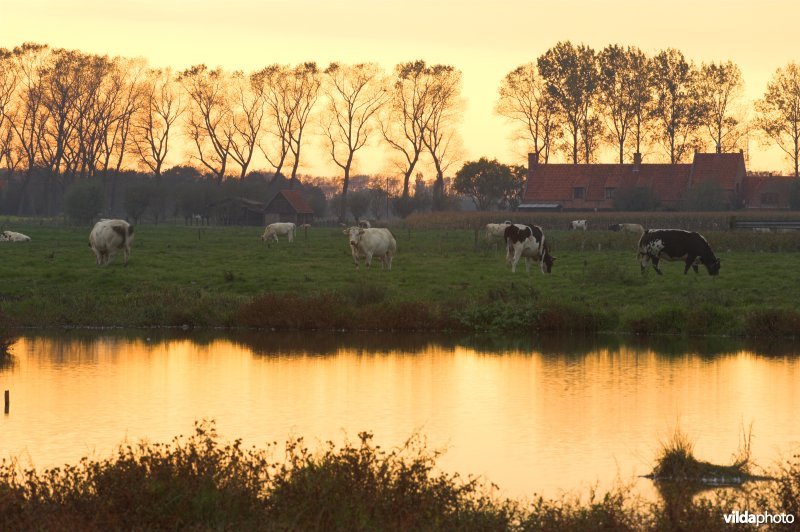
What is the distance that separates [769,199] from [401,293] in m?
72.6

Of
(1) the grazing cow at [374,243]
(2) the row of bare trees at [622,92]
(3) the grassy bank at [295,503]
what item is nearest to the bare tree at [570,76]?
(2) the row of bare trees at [622,92]

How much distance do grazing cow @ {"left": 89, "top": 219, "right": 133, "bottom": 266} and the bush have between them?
46.8 metres

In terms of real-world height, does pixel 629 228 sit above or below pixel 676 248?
above

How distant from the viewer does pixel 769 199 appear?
99.4 m

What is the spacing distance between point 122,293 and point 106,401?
50.7 ft

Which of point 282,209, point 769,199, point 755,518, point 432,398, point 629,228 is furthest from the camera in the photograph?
point 282,209

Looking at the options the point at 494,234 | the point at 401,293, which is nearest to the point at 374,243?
the point at 401,293

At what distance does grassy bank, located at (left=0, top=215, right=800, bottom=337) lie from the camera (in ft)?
96.7

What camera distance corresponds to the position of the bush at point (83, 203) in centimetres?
8669

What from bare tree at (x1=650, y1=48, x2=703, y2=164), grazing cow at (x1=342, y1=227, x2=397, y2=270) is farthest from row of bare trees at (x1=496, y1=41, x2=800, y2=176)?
grazing cow at (x1=342, y1=227, x2=397, y2=270)

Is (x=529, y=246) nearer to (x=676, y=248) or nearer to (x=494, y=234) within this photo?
(x=676, y=248)

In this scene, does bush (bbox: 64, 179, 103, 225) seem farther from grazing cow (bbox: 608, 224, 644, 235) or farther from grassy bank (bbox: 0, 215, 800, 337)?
grassy bank (bbox: 0, 215, 800, 337)

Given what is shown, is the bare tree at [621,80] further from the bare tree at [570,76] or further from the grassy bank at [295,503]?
the grassy bank at [295,503]

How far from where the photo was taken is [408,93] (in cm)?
10062
